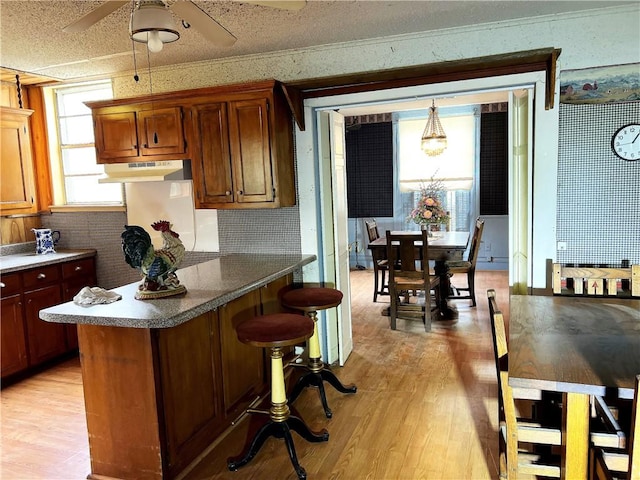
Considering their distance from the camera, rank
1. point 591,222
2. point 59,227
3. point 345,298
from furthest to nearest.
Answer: point 59,227, point 345,298, point 591,222

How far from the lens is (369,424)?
9.75 ft

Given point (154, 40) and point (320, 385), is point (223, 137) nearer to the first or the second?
point (154, 40)

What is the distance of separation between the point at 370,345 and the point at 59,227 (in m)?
3.28

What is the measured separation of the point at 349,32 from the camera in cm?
314

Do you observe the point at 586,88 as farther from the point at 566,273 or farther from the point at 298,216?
the point at 298,216

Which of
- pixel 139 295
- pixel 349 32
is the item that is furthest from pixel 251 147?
pixel 139 295

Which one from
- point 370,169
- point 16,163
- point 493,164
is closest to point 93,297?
point 16,163

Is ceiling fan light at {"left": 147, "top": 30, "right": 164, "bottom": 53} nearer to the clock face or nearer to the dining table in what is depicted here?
the clock face

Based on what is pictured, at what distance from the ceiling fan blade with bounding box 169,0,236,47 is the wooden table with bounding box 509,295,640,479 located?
1844mm

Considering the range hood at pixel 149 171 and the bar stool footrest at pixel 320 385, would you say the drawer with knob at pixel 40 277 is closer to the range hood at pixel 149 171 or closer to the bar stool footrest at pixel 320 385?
the range hood at pixel 149 171

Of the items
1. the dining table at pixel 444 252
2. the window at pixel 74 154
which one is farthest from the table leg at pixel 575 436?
the window at pixel 74 154

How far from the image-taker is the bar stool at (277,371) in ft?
7.99

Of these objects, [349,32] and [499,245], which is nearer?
[349,32]

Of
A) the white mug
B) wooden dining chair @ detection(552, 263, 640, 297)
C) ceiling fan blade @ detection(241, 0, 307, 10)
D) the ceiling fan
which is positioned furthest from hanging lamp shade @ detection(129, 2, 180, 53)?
the white mug
